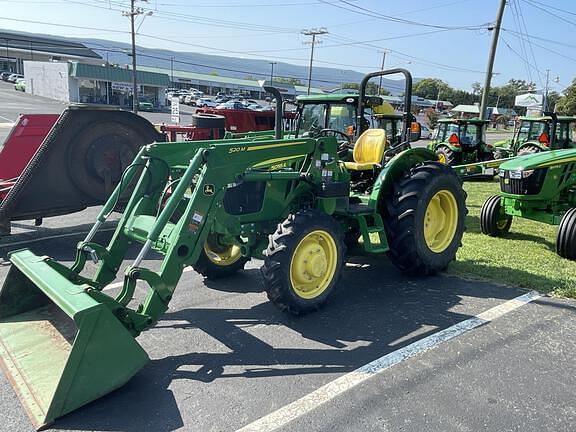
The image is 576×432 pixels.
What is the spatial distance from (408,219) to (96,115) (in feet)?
15.5

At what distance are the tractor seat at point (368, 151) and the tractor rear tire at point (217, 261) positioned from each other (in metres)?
1.69

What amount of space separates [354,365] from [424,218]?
226cm

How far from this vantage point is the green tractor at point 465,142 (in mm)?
15320

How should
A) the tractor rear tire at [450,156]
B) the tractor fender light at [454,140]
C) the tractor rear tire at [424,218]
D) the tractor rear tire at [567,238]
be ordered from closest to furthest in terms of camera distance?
the tractor rear tire at [424,218], the tractor rear tire at [567,238], the tractor rear tire at [450,156], the tractor fender light at [454,140]

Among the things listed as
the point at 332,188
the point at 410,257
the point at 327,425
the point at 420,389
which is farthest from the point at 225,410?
the point at 410,257

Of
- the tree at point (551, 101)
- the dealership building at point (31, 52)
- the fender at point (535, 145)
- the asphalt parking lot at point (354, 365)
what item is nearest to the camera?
the asphalt parking lot at point (354, 365)

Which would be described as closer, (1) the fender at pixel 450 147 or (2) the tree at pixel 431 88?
(1) the fender at pixel 450 147

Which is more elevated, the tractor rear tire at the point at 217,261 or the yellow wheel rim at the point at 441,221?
the yellow wheel rim at the point at 441,221

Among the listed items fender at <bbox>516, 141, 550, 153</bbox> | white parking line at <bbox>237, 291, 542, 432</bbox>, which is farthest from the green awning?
white parking line at <bbox>237, 291, 542, 432</bbox>

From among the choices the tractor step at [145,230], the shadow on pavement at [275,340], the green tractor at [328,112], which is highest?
the green tractor at [328,112]

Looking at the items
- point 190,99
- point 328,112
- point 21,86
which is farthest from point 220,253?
point 21,86

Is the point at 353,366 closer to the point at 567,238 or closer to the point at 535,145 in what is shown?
the point at 567,238

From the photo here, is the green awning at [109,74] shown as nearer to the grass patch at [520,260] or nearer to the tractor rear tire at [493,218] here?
the grass patch at [520,260]

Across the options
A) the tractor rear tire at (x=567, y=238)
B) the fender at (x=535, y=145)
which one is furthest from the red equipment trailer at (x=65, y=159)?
the fender at (x=535, y=145)
